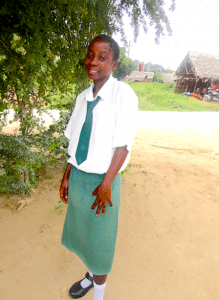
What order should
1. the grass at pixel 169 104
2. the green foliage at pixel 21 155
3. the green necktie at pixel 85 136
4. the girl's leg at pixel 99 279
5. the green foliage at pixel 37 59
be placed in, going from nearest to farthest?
the green necktie at pixel 85 136 < the girl's leg at pixel 99 279 < the green foliage at pixel 37 59 < the green foliage at pixel 21 155 < the grass at pixel 169 104

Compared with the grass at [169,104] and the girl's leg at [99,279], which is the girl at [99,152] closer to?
the girl's leg at [99,279]

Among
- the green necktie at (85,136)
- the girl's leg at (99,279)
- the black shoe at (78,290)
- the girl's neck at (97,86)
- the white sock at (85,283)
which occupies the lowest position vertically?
the black shoe at (78,290)

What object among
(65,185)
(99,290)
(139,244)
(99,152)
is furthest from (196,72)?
(99,290)

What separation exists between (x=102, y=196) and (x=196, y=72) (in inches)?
908

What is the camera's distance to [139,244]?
2.39m

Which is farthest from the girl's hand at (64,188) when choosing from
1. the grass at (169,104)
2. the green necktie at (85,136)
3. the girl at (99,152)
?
the grass at (169,104)

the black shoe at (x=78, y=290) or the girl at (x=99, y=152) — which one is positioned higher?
the girl at (x=99, y=152)

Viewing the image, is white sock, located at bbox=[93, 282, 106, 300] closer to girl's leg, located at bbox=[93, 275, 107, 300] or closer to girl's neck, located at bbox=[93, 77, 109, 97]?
girl's leg, located at bbox=[93, 275, 107, 300]

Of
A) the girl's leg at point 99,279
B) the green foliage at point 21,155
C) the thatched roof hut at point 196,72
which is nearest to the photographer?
the girl's leg at point 99,279

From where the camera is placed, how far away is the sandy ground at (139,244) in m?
1.89

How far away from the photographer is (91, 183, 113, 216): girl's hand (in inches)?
49.1

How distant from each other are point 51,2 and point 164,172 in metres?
3.35

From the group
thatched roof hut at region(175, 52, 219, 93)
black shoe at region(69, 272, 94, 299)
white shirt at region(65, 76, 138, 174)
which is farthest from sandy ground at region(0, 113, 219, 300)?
thatched roof hut at region(175, 52, 219, 93)

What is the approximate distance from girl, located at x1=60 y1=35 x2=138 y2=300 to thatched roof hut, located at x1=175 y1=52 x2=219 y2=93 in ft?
73.3
